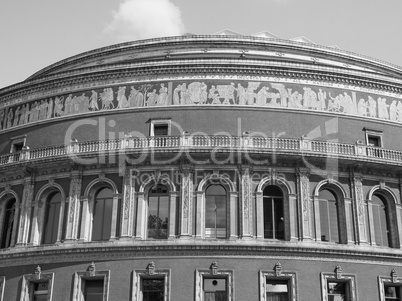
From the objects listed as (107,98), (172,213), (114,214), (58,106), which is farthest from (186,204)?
(58,106)

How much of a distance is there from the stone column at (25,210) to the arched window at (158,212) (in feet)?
20.8

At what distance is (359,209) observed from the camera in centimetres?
2712

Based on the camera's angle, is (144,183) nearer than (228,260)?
No

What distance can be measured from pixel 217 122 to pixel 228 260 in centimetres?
724

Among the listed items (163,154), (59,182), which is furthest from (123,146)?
(59,182)

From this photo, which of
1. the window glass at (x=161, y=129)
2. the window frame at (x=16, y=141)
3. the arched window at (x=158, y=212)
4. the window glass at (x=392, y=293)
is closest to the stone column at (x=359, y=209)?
the window glass at (x=392, y=293)

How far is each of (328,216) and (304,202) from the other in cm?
158

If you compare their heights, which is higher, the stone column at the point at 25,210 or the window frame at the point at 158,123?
the window frame at the point at 158,123

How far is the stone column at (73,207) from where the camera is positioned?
26891 millimetres

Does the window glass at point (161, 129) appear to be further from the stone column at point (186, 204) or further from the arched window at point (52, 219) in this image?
the arched window at point (52, 219)

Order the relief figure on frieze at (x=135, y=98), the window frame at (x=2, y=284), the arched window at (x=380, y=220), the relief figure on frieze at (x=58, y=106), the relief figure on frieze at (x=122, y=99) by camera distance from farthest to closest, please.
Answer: the relief figure on frieze at (x=58, y=106)
the relief figure on frieze at (x=122, y=99)
the relief figure on frieze at (x=135, y=98)
the arched window at (x=380, y=220)
the window frame at (x=2, y=284)

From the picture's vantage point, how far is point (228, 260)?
82.9ft

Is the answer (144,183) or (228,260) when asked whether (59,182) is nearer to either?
(144,183)

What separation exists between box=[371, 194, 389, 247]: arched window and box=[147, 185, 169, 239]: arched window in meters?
10.2
